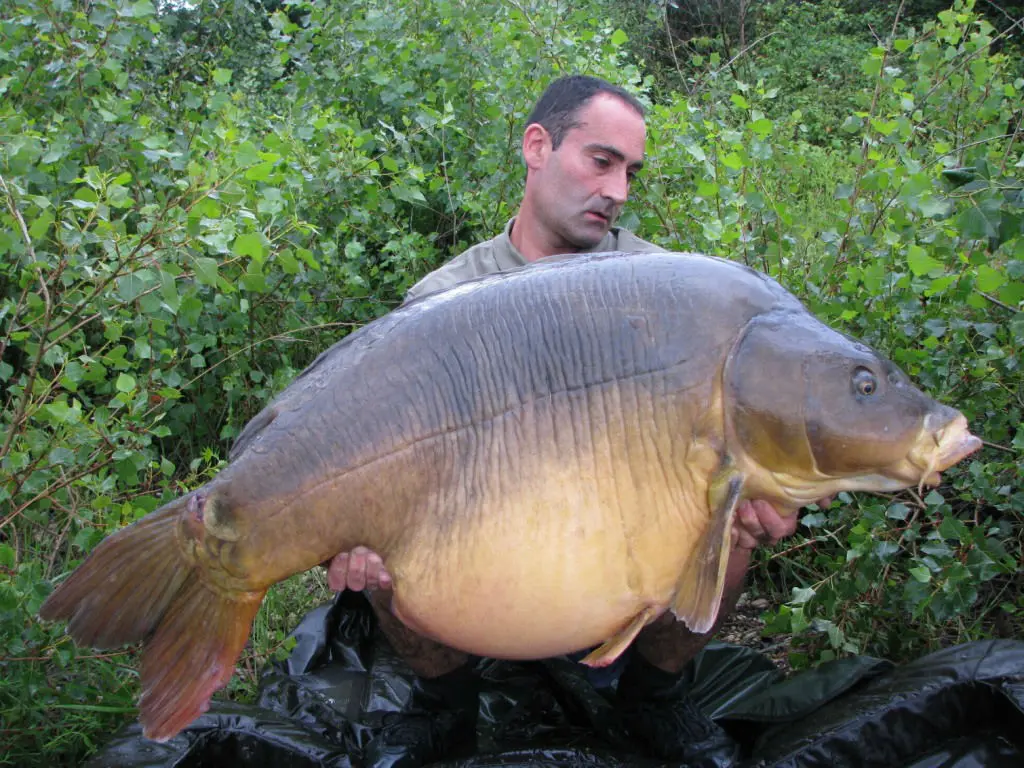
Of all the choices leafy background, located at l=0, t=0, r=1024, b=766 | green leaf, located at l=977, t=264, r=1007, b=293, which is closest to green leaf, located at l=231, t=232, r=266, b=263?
leafy background, located at l=0, t=0, r=1024, b=766

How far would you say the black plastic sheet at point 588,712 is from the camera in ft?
5.81

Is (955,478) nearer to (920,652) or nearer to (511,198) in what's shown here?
(920,652)

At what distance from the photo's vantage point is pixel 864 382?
138cm

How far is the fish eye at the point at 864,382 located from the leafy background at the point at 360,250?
23.9 inches

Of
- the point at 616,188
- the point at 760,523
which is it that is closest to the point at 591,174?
the point at 616,188

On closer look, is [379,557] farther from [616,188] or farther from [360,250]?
[360,250]

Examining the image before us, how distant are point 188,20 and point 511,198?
10.2ft

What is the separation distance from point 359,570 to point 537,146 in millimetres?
1352

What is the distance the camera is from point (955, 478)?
236 centimetres

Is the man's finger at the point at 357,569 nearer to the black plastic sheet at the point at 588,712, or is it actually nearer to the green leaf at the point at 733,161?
the black plastic sheet at the point at 588,712

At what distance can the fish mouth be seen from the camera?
1357 millimetres

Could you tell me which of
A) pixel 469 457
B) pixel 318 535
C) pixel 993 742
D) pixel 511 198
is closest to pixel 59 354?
pixel 318 535

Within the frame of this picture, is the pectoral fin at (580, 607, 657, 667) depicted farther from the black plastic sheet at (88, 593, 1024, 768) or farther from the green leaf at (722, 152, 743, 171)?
the green leaf at (722, 152, 743, 171)

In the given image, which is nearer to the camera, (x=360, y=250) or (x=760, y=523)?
(x=760, y=523)
